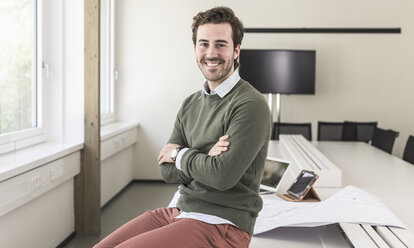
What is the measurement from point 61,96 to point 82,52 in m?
0.44

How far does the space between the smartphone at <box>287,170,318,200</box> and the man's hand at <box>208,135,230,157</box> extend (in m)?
0.99

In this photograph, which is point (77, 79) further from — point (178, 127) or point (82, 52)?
point (178, 127)

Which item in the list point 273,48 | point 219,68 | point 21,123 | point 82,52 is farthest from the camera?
point 273,48

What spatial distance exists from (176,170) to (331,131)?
4.50 meters

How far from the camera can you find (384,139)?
5.44 m

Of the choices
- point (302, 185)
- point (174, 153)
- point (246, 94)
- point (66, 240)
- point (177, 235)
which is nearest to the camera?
point (177, 235)

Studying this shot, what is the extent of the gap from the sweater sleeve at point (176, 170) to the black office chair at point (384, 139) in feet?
12.3

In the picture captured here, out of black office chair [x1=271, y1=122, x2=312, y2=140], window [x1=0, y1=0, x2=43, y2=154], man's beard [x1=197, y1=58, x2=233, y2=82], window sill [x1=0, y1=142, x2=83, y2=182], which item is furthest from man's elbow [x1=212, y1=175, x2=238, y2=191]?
black office chair [x1=271, y1=122, x2=312, y2=140]

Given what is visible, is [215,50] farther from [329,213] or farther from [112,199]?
[112,199]

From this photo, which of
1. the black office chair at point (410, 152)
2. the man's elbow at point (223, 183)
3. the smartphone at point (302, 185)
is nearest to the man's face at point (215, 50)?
the man's elbow at point (223, 183)

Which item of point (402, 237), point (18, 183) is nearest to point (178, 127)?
point (402, 237)

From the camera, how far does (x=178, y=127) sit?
2088 mm

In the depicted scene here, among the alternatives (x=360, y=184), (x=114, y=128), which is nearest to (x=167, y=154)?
(x=360, y=184)

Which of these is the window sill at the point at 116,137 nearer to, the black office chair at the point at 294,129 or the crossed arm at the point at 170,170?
the black office chair at the point at 294,129
